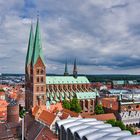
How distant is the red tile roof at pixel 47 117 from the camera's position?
7583 cm

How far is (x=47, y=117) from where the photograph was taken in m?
78.9

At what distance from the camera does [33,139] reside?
54.6 metres

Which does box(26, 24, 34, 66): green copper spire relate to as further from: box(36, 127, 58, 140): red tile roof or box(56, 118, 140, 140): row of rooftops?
box(56, 118, 140, 140): row of rooftops

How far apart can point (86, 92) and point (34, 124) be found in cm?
6165

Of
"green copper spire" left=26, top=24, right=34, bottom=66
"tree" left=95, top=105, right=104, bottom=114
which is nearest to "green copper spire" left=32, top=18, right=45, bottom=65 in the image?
"green copper spire" left=26, top=24, right=34, bottom=66

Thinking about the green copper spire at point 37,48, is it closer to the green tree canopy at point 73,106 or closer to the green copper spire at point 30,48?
the green copper spire at point 30,48

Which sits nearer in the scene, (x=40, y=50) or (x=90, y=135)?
(x=90, y=135)

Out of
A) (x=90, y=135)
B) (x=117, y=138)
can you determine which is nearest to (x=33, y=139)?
(x=90, y=135)

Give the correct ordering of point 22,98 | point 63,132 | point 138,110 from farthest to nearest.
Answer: point 22,98 < point 138,110 < point 63,132

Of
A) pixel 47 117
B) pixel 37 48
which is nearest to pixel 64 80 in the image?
pixel 37 48

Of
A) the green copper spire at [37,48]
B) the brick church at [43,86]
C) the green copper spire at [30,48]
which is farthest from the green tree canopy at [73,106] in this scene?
the green copper spire at [30,48]

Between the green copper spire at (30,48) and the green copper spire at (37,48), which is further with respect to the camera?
the green copper spire at (30,48)

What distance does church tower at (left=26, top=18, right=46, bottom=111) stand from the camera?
105 meters

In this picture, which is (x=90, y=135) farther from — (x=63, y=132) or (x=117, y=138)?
(x=63, y=132)
